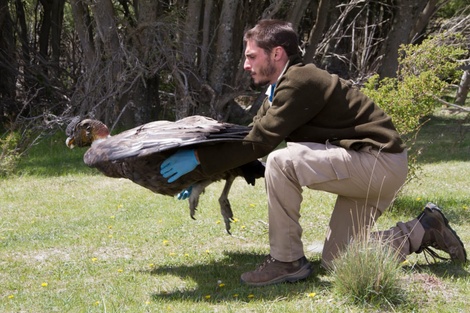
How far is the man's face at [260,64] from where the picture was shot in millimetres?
4801

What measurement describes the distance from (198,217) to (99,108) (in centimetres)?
544

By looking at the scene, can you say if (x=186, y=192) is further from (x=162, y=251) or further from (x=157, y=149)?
(x=157, y=149)

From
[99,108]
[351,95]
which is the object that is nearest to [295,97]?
[351,95]

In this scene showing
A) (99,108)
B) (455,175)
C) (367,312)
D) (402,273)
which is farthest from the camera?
(99,108)

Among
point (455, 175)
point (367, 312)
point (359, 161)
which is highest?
point (359, 161)

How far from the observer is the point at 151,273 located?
5.29 meters

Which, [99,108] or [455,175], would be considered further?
[99,108]

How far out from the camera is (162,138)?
15.9 feet

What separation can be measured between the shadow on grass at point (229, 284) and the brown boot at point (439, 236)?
78 cm

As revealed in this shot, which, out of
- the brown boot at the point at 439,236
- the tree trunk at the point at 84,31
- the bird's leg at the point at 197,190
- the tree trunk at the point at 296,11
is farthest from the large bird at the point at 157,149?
the tree trunk at the point at 296,11

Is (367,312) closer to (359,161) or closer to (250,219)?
(359,161)

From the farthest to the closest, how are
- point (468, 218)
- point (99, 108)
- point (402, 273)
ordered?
point (99, 108)
point (468, 218)
point (402, 273)

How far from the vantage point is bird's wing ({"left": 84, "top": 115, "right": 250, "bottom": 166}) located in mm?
4734

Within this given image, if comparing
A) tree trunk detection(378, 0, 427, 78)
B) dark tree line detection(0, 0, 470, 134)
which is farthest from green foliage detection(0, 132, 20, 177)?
tree trunk detection(378, 0, 427, 78)
